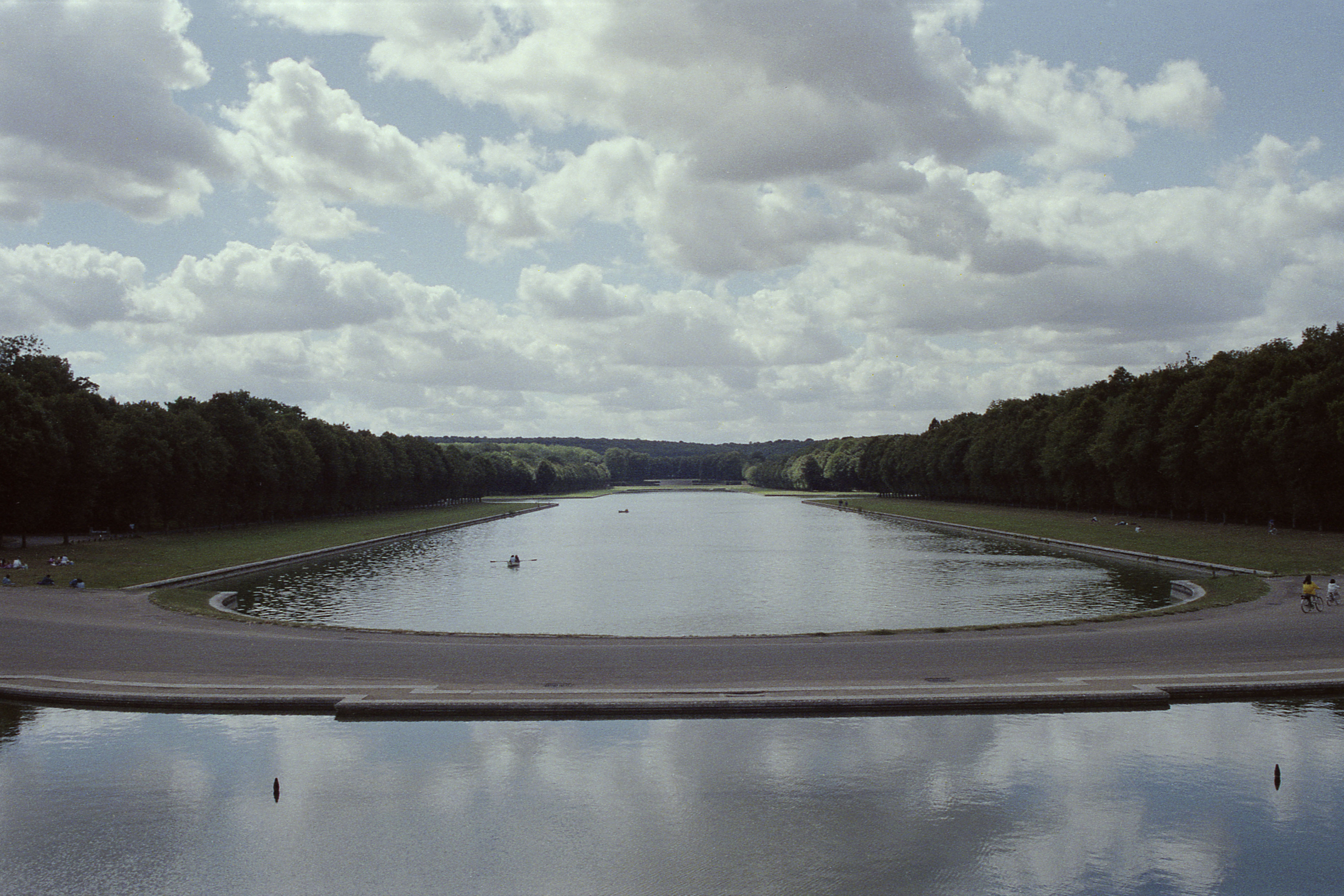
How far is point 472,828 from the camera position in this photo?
13617mm

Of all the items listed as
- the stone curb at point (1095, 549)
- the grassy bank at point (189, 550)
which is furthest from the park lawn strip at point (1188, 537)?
the grassy bank at point (189, 550)

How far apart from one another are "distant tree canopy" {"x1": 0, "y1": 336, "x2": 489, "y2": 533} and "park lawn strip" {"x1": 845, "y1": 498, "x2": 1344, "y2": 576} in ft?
221

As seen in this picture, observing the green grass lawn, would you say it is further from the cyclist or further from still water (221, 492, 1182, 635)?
still water (221, 492, 1182, 635)

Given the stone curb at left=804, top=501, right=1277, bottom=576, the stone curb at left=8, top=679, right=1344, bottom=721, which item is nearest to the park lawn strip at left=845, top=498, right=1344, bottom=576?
the stone curb at left=804, top=501, right=1277, bottom=576

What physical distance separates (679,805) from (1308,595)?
2526 cm

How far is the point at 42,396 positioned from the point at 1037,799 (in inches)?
2841

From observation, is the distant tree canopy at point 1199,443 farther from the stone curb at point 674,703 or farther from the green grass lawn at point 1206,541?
the stone curb at point 674,703

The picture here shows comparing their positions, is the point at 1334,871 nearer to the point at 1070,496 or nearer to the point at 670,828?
the point at 670,828

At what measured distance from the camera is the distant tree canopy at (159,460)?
58938mm

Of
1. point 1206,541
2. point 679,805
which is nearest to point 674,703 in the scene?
point 679,805

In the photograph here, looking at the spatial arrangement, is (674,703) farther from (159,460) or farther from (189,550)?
(159,460)

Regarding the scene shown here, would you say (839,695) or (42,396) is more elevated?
(42,396)

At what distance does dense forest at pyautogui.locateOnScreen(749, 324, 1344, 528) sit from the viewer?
220 ft

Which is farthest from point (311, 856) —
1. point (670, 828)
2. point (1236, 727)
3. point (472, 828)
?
point (1236, 727)
